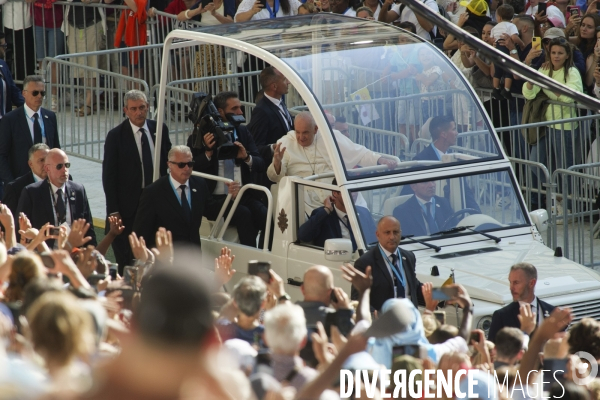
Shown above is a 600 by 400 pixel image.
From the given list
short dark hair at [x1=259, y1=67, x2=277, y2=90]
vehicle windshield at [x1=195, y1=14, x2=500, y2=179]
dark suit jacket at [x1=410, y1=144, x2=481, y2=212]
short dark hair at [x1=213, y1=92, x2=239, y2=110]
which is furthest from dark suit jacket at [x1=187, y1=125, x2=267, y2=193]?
dark suit jacket at [x1=410, y1=144, x2=481, y2=212]

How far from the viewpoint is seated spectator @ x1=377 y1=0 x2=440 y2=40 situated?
15250 mm

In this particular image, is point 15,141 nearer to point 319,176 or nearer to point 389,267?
point 319,176

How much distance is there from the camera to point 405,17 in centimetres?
1562

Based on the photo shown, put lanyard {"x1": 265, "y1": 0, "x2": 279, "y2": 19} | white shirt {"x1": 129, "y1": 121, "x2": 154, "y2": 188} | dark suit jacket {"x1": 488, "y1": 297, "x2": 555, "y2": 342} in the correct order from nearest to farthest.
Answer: dark suit jacket {"x1": 488, "y1": 297, "x2": 555, "y2": 342}
white shirt {"x1": 129, "y1": 121, "x2": 154, "y2": 188}
lanyard {"x1": 265, "y1": 0, "x2": 279, "y2": 19}

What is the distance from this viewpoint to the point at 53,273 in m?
6.91

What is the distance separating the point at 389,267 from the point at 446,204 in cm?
113

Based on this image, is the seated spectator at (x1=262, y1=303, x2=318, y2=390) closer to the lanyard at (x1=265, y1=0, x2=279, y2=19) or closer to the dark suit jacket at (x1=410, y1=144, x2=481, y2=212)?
the dark suit jacket at (x1=410, y1=144, x2=481, y2=212)

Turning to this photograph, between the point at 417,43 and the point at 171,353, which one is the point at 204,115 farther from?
the point at 171,353

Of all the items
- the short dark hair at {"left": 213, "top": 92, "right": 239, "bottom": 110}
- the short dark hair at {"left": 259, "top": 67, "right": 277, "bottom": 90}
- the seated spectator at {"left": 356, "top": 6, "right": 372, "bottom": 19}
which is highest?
the seated spectator at {"left": 356, "top": 6, "right": 372, "bottom": 19}

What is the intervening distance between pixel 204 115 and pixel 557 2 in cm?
675

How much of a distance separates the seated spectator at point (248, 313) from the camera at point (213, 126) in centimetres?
375

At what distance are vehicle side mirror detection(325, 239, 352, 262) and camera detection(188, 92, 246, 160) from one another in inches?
75.5

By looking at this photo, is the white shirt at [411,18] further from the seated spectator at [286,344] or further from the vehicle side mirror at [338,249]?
the seated spectator at [286,344]

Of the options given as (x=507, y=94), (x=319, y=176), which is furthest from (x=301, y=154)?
(x=507, y=94)
